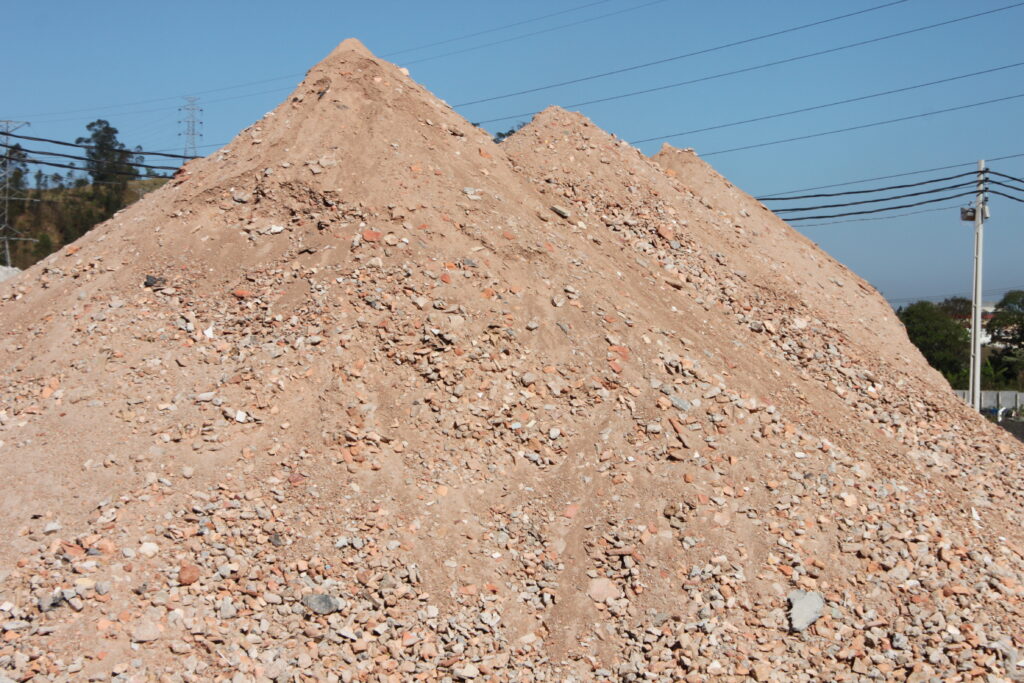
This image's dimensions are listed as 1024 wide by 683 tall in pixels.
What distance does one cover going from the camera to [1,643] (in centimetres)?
704

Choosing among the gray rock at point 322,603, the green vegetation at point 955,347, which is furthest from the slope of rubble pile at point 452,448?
the green vegetation at point 955,347

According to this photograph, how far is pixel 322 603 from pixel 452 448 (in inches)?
81.6

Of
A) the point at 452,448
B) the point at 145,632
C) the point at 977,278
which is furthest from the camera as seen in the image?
the point at 977,278

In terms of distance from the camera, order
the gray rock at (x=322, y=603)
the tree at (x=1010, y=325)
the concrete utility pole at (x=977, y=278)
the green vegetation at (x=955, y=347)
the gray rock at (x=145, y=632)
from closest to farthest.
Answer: the gray rock at (x=145, y=632)
the gray rock at (x=322, y=603)
the concrete utility pole at (x=977, y=278)
the green vegetation at (x=955, y=347)
the tree at (x=1010, y=325)

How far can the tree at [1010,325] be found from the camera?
40844 millimetres

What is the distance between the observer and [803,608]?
302 inches

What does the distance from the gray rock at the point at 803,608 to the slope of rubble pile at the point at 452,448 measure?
1.2 inches

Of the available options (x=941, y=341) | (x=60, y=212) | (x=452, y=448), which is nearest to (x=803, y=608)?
(x=452, y=448)

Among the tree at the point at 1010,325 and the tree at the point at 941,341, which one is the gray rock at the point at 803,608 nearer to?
the tree at the point at 941,341

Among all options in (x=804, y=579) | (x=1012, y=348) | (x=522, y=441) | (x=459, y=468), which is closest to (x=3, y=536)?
(x=459, y=468)

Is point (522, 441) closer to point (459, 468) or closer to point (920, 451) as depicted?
A: point (459, 468)

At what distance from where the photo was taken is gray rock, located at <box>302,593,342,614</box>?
7.61 meters

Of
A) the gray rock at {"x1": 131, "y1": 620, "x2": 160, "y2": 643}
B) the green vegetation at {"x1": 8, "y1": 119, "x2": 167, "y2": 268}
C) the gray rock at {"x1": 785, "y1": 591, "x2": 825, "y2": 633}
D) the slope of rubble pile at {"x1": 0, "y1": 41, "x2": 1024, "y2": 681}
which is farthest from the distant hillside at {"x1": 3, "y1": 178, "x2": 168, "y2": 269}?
the gray rock at {"x1": 785, "y1": 591, "x2": 825, "y2": 633}

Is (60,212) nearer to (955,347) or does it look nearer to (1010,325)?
(955,347)
